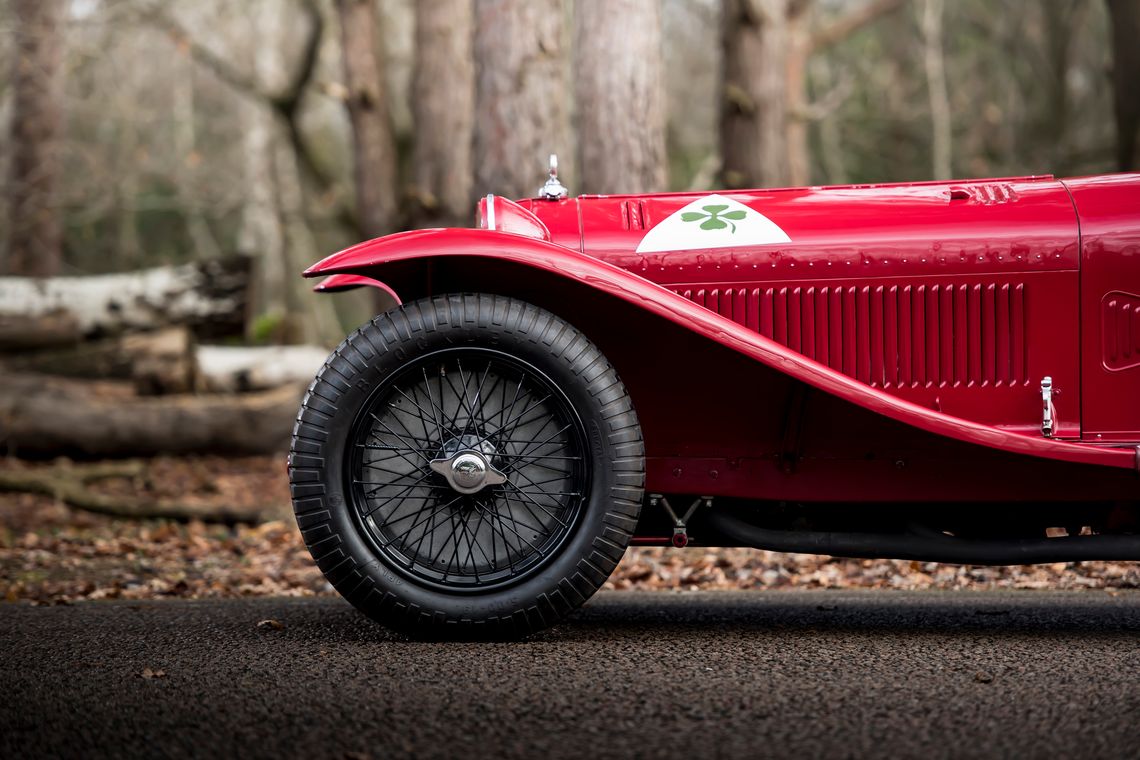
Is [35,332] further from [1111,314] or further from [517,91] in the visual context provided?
[1111,314]

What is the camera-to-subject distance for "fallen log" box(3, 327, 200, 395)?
9.70m

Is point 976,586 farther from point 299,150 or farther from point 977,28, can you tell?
point 977,28

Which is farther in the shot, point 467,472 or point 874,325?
point 874,325

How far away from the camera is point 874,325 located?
3.86m

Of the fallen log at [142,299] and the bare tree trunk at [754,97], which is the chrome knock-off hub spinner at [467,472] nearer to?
the fallen log at [142,299]

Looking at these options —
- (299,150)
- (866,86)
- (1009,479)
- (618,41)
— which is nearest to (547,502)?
(1009,479)

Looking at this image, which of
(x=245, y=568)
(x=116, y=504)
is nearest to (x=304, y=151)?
(x=116, y=504)

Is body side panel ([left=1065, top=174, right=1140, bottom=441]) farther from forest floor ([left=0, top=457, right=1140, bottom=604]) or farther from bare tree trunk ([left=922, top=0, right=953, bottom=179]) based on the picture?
bare tree trunk ([left=922, top=0, right=953, bottom=179])

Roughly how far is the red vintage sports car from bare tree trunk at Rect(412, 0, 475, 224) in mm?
8408

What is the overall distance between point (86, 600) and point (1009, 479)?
3705 millimetres

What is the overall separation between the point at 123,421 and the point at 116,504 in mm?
2049

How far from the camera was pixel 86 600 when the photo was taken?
4.89 meters

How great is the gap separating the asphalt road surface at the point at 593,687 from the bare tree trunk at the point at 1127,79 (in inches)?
326

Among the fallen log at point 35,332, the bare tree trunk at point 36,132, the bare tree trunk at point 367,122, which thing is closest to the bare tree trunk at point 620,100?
the fallen log at point 35,332
